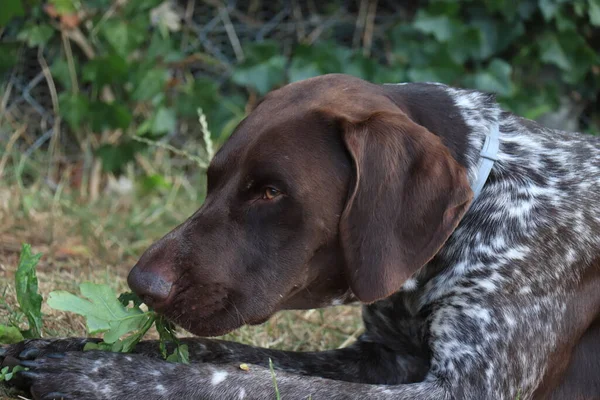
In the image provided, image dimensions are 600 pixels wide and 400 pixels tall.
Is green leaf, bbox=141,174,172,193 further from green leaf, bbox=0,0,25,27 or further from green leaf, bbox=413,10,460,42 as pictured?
green leaf, bbox=413,10,460,42

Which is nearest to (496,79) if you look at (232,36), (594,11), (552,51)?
(552,51)

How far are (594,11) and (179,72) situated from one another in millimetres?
3004

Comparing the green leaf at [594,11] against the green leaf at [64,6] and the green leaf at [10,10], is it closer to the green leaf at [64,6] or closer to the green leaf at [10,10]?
the green leaf at [64,6]

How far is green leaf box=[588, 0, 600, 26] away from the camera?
21.3 ft

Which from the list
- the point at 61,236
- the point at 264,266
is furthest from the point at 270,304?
the point at 61,236

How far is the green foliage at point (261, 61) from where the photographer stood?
590 cm

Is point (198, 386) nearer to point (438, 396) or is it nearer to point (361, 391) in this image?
point (361, 391)

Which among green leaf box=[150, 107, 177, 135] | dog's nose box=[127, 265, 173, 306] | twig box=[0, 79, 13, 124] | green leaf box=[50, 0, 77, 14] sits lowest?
green leaf box=[150, 107, 177, 135]

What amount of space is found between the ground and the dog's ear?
1.09m

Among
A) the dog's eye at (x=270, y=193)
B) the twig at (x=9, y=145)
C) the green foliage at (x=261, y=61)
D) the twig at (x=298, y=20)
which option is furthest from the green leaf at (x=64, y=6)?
the dog's eye at (x=270, y=193)

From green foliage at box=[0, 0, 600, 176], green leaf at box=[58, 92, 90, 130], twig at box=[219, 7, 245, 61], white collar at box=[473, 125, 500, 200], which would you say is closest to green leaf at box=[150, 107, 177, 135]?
green foliage at box=[0, 0, 600, 176]

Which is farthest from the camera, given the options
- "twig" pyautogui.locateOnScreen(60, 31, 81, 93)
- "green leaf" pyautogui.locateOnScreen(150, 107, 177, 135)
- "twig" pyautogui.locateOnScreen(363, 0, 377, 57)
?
"twig" pyautogui.locateOnScreen(363, 0, 377, 57)

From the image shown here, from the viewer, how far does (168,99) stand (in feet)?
20.9

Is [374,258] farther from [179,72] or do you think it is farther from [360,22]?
[360,22]
